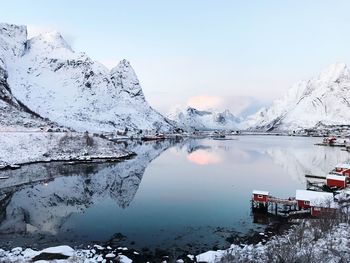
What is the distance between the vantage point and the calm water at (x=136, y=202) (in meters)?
32.8

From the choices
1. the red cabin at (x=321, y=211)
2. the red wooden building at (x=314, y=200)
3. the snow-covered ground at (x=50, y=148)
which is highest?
the snow-covered ground at (x=50, y=148)

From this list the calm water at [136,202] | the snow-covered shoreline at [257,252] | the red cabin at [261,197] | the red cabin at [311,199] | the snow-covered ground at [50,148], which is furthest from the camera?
the snow-covered ground at [50,148]

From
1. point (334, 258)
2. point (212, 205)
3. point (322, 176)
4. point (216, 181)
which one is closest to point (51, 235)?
point (212, 205)

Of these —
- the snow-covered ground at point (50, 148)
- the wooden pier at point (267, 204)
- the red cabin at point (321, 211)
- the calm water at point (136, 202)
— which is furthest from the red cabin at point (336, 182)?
the snow-covered ground at point (50, 148)

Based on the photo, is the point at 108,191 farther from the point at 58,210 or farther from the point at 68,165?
the point at 68,165

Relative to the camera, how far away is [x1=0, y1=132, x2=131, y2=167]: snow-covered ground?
269ft

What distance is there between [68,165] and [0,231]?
1780 inches

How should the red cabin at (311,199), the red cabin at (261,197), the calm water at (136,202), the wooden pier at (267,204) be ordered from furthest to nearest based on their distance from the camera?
the red cabin at (261,197), the wooden pier at (267,204), the red cabin at (311,199), the calm water at (136,202)

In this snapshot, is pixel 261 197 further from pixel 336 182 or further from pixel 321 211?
pixel 336 182

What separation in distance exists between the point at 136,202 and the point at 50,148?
52.5 m

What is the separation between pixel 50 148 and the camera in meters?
90.8

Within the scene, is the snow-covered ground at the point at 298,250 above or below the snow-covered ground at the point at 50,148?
below

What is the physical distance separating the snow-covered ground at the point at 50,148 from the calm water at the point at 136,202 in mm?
7702

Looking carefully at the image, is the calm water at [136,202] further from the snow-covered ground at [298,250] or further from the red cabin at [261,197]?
the snow-covered ground at [298,250]
